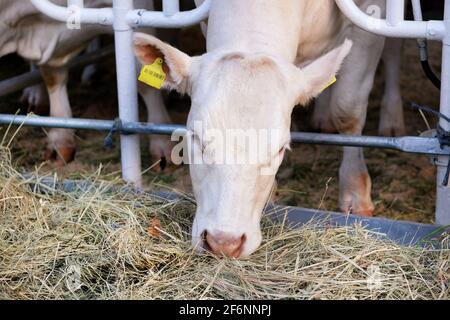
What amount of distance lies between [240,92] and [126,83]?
3.89 feet

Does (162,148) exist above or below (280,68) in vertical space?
below

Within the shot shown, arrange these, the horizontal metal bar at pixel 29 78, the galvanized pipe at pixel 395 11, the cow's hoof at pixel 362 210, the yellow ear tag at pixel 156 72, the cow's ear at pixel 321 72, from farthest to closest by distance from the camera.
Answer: the horizontal metal bar at pixel 29 78
the cow's hoof at pixel 362 210
the galvanized pipe at pixel 395 11
the yellow ear tag at pixel 156 72
the cow's ear at pixel 321 72

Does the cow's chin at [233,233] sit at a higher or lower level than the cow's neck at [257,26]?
lower

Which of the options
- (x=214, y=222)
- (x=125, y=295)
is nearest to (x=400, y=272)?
(x=214, y=222)

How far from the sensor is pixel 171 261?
332 cm

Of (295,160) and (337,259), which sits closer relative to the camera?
(337,259)

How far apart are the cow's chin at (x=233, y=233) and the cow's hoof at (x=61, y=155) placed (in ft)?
7.16

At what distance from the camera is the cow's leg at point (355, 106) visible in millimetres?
4551

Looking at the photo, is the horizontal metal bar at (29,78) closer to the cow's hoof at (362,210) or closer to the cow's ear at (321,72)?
the cow's hoof at (362,210)

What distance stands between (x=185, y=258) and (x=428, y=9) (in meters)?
5.26

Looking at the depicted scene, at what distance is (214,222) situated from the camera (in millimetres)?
3178

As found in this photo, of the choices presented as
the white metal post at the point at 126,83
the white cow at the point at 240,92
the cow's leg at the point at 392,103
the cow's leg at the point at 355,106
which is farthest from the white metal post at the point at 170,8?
Answer: the cow's leg at the point at 392,103

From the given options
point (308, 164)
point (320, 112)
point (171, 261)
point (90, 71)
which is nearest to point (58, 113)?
point (308, 164)
